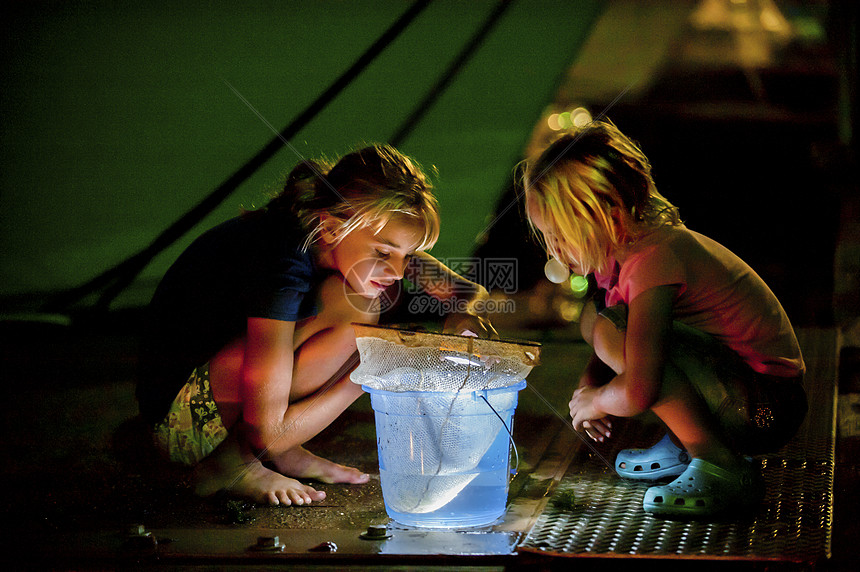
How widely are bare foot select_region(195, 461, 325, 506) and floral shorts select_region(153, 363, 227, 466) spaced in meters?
0.07

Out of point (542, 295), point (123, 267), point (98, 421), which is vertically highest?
point (123, 267)

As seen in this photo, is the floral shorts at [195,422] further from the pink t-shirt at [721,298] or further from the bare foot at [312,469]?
the pink t-shirt at [721,298]

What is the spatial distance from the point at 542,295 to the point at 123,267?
2199 mm

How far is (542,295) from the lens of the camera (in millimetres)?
3939

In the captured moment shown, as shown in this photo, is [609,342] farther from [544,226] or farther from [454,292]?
[454,292]

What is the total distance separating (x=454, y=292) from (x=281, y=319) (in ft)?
1.83

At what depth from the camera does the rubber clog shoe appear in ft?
7.03

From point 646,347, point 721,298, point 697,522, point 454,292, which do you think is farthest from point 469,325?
point 697,522

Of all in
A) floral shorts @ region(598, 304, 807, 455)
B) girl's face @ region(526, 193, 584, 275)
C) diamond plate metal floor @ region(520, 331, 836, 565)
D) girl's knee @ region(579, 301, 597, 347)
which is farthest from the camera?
girl's knee @ region(579, 301, 597, 347)

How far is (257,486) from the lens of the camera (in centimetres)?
218

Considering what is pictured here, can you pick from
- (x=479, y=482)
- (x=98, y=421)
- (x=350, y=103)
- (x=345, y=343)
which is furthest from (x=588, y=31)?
(x=98, y=421)

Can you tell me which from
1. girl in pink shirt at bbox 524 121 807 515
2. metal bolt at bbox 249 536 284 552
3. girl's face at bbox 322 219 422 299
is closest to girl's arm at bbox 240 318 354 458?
girl's face at bbox 322 219 422 299

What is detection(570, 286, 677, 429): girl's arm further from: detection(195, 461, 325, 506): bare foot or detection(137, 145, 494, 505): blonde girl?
detection(195, 461, 325, 506): bare foot

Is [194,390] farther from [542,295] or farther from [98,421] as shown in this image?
[542,295]
